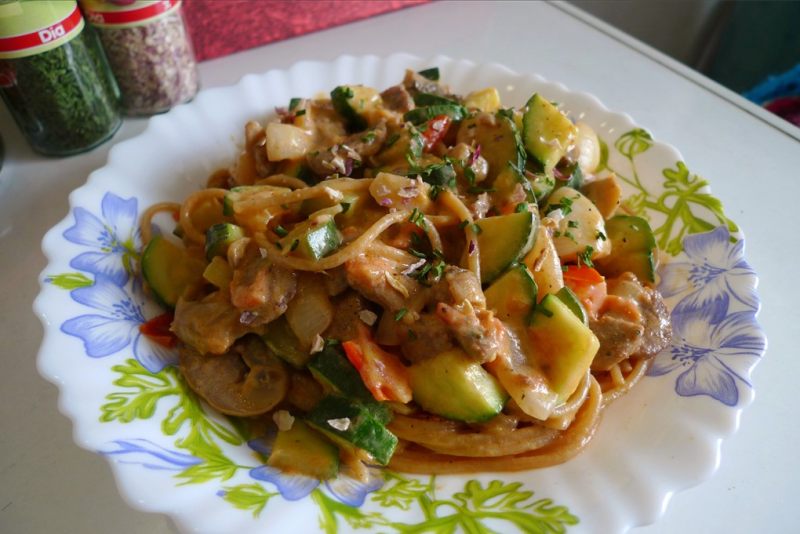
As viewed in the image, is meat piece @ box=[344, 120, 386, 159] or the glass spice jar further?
the glass spice jar

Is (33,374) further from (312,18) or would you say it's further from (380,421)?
(312,18)

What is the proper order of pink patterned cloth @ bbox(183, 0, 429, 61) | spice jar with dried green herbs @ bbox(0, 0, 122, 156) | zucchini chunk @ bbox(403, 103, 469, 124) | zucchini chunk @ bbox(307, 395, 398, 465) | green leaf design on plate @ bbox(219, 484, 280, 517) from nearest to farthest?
1. green leaf design on plate @ bbox(219, 484, 280, 517)
2. zucchini chunk @ bbox(307, 395, 398, 465)
3. zucchini chunk @ bbox(403, 103, 469, 124)
4. spice jar with dried green herbs @ bbox(0, 0, 122, 156)
5. pink patterned cloth @ bbox(183, 0, 429, 61)

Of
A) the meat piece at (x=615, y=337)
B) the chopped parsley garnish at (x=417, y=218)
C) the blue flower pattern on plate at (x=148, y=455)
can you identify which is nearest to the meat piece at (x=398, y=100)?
the chopped parsley garnish at (x=417, y=218)

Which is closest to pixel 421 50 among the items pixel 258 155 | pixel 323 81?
pixel 323 81

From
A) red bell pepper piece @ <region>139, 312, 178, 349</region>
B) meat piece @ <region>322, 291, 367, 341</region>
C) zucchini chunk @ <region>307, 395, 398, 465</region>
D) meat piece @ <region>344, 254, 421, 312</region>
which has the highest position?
meat piece @ <region>344, 254, 421, 312</region>

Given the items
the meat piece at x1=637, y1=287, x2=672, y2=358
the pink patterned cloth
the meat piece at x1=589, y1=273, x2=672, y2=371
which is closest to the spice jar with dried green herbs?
the pink patterned cloth

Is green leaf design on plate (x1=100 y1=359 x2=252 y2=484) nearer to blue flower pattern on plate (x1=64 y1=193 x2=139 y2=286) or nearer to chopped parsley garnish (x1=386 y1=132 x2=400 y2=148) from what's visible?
blue flower pattern on plate (x1=64 y1=193 x2=139 y2=286)
